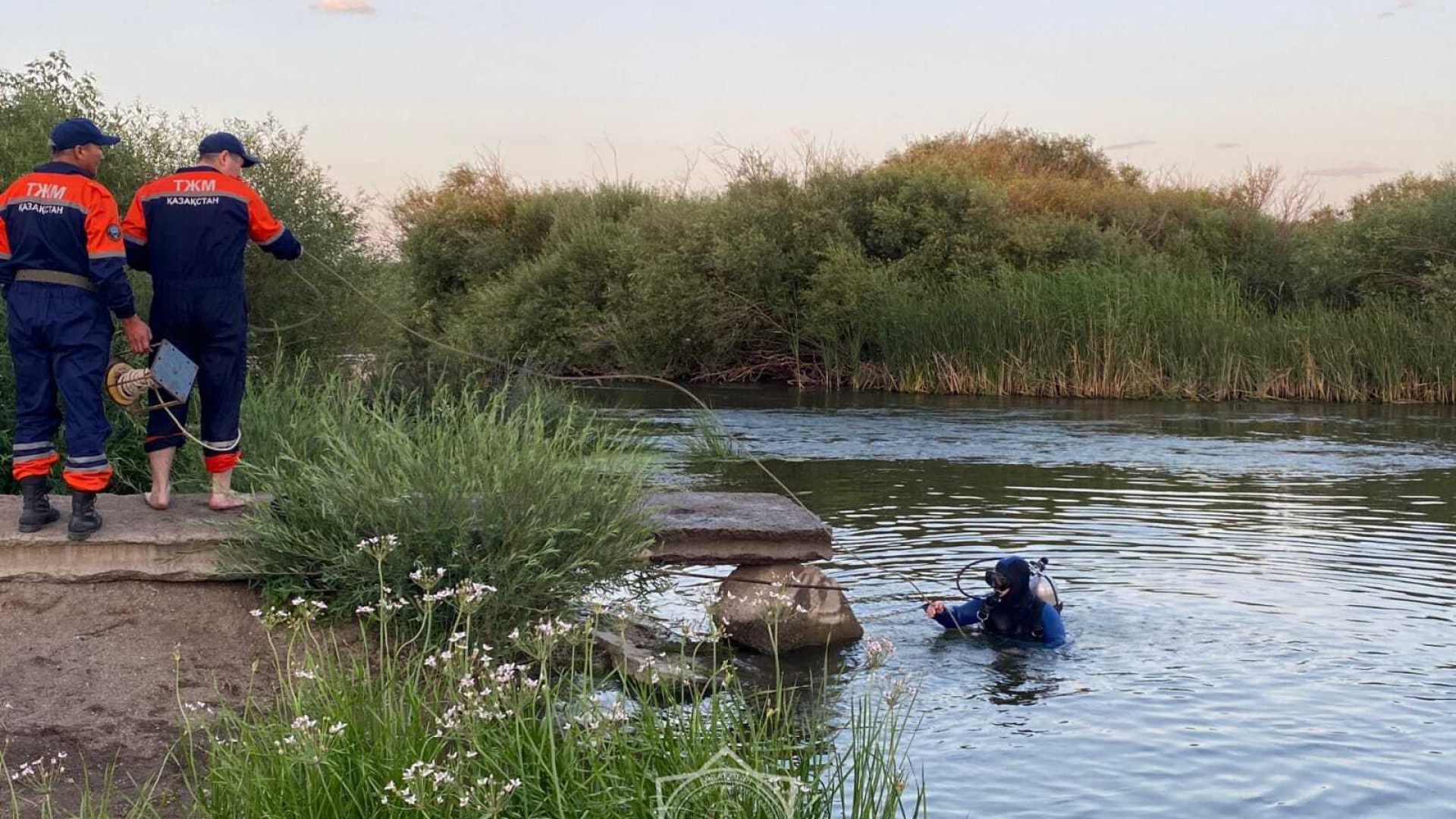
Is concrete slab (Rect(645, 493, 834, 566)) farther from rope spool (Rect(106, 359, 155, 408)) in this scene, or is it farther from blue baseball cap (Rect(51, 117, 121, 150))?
blue baseball cap (Rect(51, 117, 121, 150))

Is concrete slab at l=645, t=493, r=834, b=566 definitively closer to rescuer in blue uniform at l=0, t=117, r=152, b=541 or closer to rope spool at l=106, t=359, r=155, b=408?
rope spool at l=106, t=359, r=155, b=408

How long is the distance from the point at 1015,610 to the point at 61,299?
213 inches

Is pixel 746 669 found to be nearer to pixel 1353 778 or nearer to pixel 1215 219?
pixel 1353 778

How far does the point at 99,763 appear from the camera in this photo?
19.7 ft

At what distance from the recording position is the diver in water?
8.68 meters

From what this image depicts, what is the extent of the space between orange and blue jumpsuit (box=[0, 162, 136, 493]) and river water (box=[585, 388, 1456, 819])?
4.09m

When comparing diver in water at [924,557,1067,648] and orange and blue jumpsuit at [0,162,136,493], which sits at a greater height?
orange and blue jumpsuit at [0,162,136,493]

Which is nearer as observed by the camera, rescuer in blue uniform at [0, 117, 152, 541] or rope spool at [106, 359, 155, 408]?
rescuer in blue uniform at [0, 117, 152, 541]

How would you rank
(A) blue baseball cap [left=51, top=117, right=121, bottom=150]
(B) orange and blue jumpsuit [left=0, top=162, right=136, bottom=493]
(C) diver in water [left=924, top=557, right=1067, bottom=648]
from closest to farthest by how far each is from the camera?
(B) orange and blue jumpsuit [left=0, top=162, right=136, bottom=493]
(A) blue baseball cap [left=51, top=117, right=121, bottom=150]
(C) diver in water [left=924, top=557, right=1067, bottom=648]

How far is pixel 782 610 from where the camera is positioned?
8.74m

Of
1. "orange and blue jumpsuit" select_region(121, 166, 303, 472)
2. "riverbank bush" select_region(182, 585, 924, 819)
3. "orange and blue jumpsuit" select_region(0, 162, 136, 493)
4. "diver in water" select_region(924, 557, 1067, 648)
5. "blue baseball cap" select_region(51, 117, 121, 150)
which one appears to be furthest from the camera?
"diver in water" select_region(924, 557, 1067, 648)

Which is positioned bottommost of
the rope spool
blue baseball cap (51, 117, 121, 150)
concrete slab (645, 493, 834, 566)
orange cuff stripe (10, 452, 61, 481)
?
concrete slab (645, 493, 834, 566)

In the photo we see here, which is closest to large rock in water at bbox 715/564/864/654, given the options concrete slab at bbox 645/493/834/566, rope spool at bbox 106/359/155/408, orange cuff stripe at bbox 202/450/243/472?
concrete slab at bbox 645/493/834/566

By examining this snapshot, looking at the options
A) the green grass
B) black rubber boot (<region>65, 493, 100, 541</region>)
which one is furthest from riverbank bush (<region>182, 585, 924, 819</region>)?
the green grass
